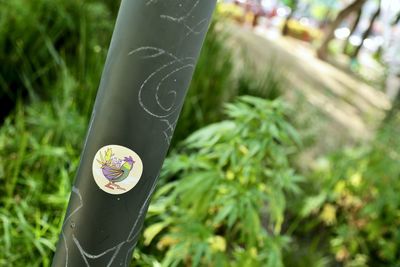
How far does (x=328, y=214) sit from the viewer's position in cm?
300

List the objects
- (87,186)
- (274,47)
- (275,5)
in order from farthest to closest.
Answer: (275,5) < (274,47) < (87,186)

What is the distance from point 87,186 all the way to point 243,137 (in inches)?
35.9

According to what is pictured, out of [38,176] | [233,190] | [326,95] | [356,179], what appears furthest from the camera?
[326,95]

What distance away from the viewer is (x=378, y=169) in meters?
2.83

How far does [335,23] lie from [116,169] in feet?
24.0

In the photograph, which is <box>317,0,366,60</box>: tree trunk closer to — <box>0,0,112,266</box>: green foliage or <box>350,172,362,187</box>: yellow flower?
<box>350,172,362,187</box>: yellow flower

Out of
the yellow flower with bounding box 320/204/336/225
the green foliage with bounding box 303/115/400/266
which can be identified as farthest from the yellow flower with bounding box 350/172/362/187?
the yellow flower with bounding box 320/204/336/225

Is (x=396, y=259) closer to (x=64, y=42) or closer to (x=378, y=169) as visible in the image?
(x=378, y=169)

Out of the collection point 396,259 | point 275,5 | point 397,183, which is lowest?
point 396,259

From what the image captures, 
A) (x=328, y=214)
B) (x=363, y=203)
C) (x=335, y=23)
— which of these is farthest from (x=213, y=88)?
(x=335, y=23)

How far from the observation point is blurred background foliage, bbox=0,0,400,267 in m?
1.65

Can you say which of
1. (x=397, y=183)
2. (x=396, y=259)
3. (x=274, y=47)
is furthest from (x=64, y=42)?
(x=274, y=47)

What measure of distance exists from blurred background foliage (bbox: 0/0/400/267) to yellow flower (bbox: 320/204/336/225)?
1cm

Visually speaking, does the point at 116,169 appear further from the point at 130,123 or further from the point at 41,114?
the point at 41,114
